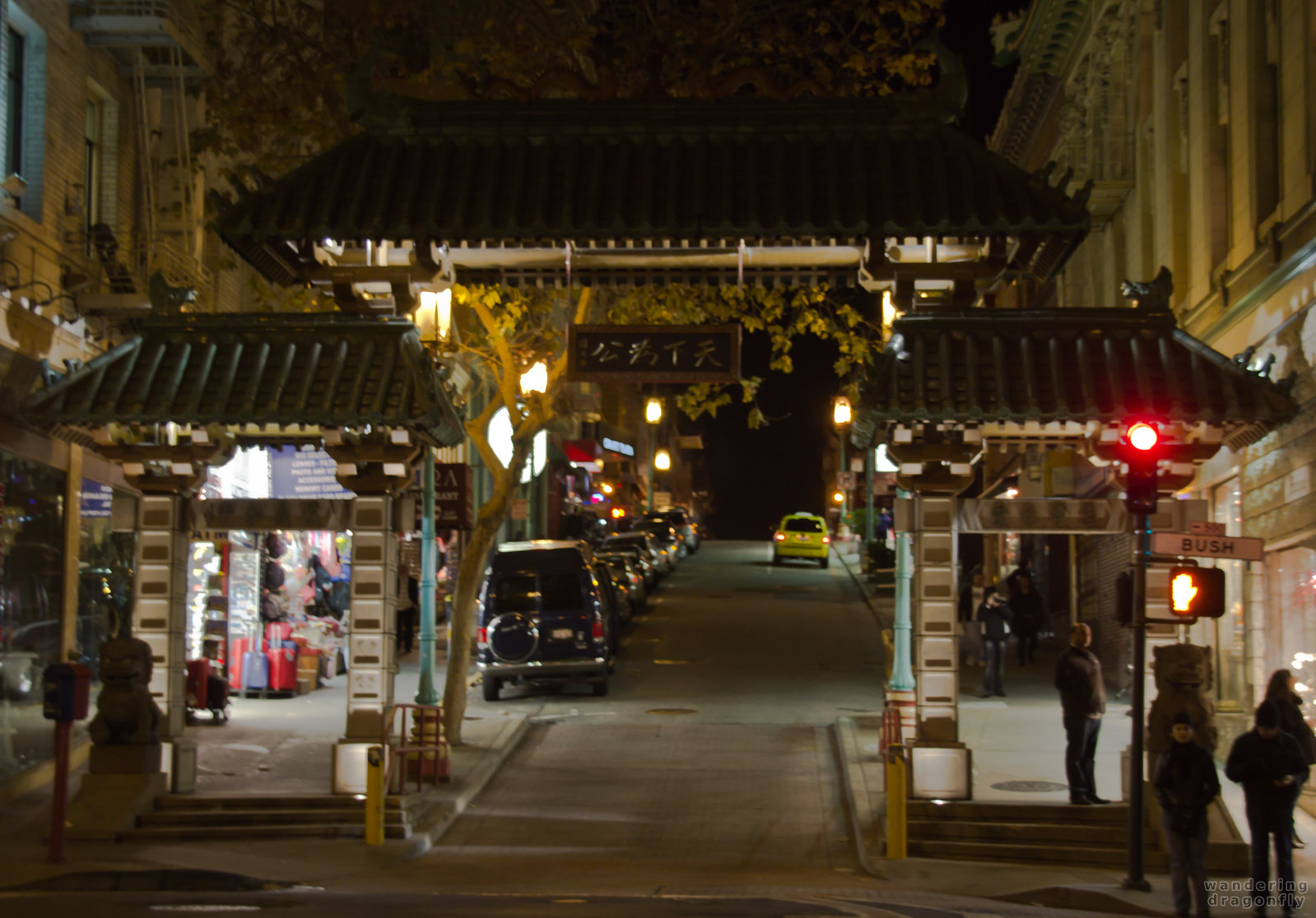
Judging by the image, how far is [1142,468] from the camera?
483 inches

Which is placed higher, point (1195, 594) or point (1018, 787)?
point (1195, 594)

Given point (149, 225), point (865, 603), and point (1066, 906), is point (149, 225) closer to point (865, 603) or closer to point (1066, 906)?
point (1066, 906)

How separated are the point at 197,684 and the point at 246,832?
7863 millimetres

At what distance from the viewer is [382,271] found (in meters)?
14.0

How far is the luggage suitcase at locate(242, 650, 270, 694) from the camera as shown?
24594 millimetres

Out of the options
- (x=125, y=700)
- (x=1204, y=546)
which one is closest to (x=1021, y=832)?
(x=1204, y=546)

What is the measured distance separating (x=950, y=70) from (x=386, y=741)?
8.56 metres

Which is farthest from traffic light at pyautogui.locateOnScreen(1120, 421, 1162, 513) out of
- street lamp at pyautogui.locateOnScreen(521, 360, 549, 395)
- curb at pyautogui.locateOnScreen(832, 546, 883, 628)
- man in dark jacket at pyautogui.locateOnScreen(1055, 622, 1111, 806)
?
curb at pyautogui.locateOnScreen(832, 546, 883, 628)

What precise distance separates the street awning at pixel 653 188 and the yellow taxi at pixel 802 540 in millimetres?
37632

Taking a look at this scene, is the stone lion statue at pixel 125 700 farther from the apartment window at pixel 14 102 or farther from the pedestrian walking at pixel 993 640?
the pedestrian walking at pixel 993 640

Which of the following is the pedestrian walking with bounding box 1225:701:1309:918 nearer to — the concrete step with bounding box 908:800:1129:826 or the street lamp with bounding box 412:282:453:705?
the concrete step with bounding box 908:800:1129:826

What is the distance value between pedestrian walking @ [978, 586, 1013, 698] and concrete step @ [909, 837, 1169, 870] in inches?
429

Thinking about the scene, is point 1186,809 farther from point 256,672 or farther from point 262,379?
point 256,672

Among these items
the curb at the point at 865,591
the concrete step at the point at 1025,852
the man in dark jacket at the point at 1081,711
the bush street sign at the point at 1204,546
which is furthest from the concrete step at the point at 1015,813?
the curb at the point at 865,591
